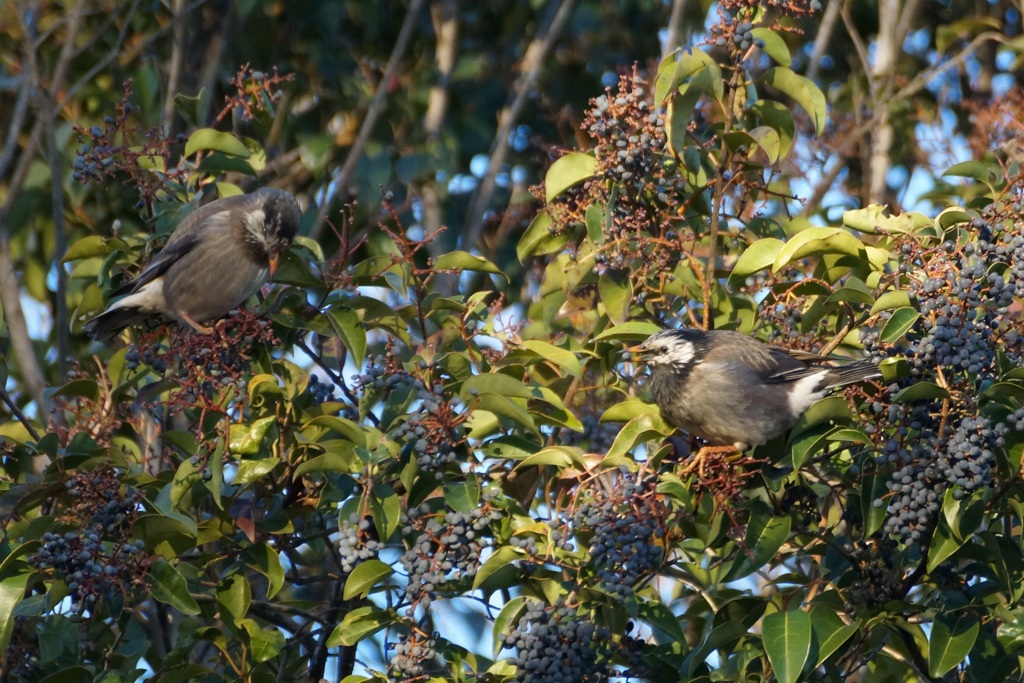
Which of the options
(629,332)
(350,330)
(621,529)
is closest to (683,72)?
(629,332)

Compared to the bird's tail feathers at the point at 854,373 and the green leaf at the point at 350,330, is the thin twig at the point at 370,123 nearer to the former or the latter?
the green leaf at the point at 350,330

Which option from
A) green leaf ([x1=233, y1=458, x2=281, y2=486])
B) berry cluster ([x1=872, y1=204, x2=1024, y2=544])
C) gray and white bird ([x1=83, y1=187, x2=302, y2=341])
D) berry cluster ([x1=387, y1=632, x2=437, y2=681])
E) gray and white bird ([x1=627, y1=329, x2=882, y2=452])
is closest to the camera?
berry cluster ([x1=872, y1=204, x2=1024, y2=544])

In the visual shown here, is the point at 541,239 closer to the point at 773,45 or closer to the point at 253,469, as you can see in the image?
the point at 773,45

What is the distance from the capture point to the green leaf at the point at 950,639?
3.34 m

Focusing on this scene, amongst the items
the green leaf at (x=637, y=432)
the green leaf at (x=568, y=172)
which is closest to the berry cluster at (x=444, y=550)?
the green leaf at (x=637, y=432)

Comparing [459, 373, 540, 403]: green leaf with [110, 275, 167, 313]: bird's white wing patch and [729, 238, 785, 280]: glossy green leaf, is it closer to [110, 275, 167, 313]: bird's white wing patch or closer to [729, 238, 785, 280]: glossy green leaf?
[729, 238, 785, 280]: glossy green leaf

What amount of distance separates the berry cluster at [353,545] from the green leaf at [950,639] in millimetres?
1566

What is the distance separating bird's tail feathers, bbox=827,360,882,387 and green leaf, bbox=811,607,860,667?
26.7 inches

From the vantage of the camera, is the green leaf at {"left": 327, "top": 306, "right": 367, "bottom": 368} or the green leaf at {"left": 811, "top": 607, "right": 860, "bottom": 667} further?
the green leaf at {"left": 327, "top": 306, "right": 367, "bottom": 368}

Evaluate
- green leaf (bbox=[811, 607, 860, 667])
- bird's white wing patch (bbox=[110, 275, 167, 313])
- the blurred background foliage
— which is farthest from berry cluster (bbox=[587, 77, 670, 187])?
bird's white wing patch (bbox=[110, 275, 167, 313])

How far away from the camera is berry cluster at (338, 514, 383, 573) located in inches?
135

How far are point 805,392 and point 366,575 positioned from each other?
5.21ft

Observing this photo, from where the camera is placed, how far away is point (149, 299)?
4777 mm

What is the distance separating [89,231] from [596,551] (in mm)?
3923
